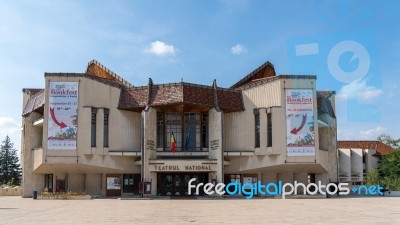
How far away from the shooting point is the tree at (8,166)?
8700 centimetres

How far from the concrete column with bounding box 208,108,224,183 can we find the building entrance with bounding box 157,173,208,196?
3.62 metres

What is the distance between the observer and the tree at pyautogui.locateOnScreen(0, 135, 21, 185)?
8700 centimetres

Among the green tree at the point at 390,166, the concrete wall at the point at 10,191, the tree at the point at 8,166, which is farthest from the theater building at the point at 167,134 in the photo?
the tree at the point at 8,166

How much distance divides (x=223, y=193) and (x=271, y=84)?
497 inches

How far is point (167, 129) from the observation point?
48.5 meters

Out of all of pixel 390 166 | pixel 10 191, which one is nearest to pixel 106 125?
pixel 10 191

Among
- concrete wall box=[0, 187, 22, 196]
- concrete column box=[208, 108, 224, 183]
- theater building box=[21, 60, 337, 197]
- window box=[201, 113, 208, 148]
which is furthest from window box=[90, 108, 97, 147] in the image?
concrete wall box=[0, 187, 22, 196]

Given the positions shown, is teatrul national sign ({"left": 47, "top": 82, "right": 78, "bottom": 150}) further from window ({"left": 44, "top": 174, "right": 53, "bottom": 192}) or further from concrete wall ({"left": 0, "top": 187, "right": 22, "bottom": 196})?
concrete wall ({"left": 0, "top": 187, "right": 22, "bottom": 196})

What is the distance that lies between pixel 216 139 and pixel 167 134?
6203 mm

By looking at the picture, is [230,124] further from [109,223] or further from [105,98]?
[109,223]

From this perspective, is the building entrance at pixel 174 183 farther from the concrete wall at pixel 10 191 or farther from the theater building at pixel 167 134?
the concrete wall at pixel 10 191

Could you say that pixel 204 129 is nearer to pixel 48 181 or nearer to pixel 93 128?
pixel 93 128

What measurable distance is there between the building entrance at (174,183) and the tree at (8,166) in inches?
1974

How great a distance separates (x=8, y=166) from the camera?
88500 millimetres
